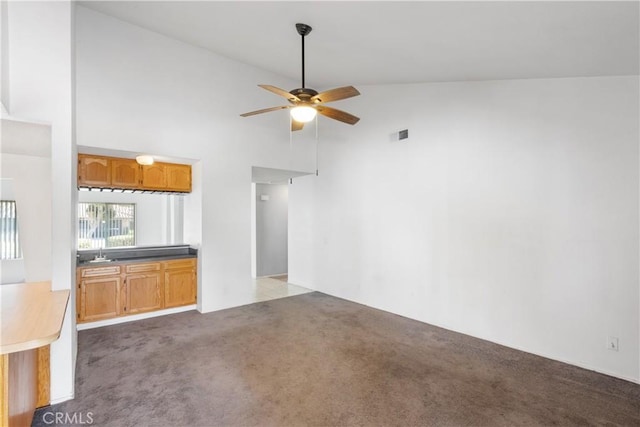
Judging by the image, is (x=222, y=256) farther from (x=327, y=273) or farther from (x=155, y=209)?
(x=327, y=273)

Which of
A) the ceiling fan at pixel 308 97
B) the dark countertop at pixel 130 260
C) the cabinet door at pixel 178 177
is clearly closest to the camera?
the ceiling fan at pixel 308 97

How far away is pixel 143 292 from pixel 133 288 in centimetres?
15

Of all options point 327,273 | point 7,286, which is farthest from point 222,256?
point 7,286

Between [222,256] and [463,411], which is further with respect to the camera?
[222,256]

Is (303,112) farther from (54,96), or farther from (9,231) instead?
(9,231)

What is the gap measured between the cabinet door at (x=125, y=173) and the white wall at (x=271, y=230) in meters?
3.00

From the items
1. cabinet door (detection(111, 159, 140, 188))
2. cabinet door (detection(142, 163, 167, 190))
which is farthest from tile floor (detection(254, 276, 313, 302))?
cabinet door (detection(111, 159, 140, 188))

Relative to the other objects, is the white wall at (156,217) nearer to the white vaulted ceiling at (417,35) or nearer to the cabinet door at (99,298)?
the cabinet door at (99,298)

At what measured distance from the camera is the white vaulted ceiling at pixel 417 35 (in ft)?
7.33

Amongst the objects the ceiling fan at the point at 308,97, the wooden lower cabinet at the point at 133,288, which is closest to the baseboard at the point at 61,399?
the wooden lower cabinet at the point at 133,288

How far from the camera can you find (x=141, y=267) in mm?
4297

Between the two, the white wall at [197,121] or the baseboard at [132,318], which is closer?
the white wall at [197,121]

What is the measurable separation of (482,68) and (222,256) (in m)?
4.32

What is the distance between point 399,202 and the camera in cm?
453
